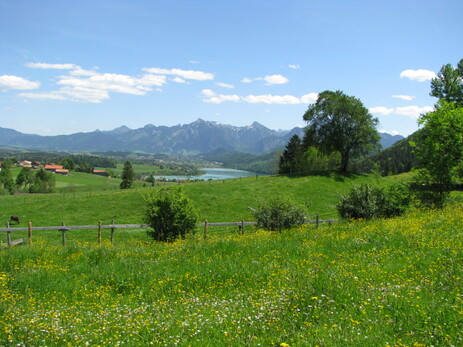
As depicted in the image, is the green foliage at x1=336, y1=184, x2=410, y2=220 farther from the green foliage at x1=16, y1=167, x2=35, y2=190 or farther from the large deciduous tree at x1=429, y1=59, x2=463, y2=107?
the green foliage at x1=16, y1=167, x2=35, y2=190

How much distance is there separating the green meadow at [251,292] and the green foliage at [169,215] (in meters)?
6.68

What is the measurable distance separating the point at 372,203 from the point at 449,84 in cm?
4033

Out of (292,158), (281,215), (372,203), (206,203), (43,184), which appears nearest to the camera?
(281,215)

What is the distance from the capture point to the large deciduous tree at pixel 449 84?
1932 inches

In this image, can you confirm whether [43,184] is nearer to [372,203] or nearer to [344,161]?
[344,161]

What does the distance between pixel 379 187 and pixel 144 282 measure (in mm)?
20600

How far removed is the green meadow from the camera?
5.77m

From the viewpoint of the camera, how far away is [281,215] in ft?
70.7

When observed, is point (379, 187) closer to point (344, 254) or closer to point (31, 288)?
point (344, 254)

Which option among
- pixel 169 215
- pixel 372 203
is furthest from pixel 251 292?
pixel 372 203

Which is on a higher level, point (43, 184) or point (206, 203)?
point (206, 203)

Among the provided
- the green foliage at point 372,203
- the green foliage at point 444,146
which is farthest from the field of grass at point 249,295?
the green foliage at point 444,146

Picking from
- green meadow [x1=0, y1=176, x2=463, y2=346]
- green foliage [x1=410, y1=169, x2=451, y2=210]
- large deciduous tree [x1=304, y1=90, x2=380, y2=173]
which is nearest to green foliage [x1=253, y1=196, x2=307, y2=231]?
green meadow [x1=0, y1=176, x2=463, y2=346]

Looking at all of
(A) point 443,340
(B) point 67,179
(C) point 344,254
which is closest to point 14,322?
(A) point 443,340
